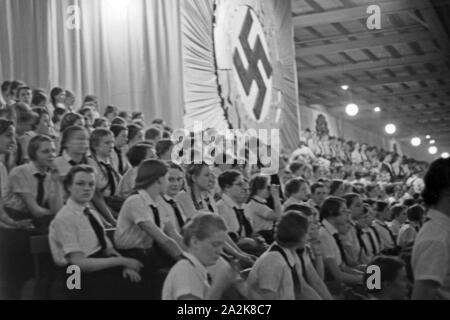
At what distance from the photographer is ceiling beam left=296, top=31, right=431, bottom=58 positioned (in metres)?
8.80

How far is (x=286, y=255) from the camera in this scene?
2439 millimetres

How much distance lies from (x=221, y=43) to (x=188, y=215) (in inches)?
143

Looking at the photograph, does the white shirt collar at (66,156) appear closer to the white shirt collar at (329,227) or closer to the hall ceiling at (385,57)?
the white shirt collar at (329,227)

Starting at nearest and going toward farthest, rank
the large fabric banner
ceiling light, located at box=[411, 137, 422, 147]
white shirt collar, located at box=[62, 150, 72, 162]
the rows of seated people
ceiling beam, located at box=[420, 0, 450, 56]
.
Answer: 1. the rows of seated people
2. white shirt collar, located at box=[62, 150, 72, 162]
3. the large fabric banner
4. ceiling light, located at box=[411, 137, 422, 147]
5. ceiling beam, located at box=[420, 0, 450, 56]

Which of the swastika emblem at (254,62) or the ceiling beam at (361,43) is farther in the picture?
the ceiling beam at (361,43)

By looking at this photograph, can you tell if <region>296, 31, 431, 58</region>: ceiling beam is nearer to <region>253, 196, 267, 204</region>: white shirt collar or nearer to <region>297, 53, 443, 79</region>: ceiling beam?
<region>297, 53, 443, 79</region>: ceiling beam

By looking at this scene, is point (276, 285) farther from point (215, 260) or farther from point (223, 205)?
point (223, 205)

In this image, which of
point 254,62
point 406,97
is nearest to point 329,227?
point 254,62

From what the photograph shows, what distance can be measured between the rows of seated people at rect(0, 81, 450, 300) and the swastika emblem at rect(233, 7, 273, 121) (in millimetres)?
3253

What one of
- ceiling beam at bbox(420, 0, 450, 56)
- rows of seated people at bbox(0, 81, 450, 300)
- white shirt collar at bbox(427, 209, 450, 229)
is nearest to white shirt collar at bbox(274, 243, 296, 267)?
rows of seated people at bbox(0, 81, 450, 300)

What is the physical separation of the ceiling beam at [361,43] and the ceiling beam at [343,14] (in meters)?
0.76

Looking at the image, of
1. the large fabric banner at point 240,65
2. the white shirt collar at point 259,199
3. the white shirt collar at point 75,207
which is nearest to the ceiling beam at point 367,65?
the large fabric banner at point 240,65

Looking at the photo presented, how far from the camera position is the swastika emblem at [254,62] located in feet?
22.0

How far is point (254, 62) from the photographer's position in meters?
6.96
